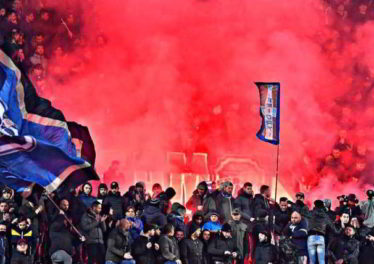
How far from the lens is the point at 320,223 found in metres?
19.2

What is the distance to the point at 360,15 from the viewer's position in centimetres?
2695

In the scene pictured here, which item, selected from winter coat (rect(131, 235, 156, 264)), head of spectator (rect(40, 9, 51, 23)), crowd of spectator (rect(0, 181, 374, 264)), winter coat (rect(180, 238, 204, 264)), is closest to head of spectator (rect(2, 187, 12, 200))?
crowd of spectator (rect(0, 181, 374, 264))

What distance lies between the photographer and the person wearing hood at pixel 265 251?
18828mm

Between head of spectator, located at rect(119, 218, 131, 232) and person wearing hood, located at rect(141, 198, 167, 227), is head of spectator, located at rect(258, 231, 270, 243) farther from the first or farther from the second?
head of spectator, located at rect(119, 218, 131, 232)

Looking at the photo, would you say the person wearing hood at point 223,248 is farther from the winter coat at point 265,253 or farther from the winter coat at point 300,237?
the winter coat at point 300,237

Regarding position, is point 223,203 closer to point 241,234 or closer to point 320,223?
point 241,234

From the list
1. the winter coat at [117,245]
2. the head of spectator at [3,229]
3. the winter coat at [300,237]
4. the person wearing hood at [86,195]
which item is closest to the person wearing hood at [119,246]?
the winter coat at [117,245]

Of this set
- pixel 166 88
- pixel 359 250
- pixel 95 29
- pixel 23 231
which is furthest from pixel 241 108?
pixel 23 231

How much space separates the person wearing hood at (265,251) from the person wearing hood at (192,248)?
826 mm

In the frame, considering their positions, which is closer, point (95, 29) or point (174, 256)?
point (174, 256)

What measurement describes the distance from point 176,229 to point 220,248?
71 centimetres

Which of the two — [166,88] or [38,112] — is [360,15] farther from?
[38,112]

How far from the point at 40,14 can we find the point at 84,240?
8.41 meters

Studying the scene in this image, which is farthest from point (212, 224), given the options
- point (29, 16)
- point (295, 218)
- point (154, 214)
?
point (29, 16)
